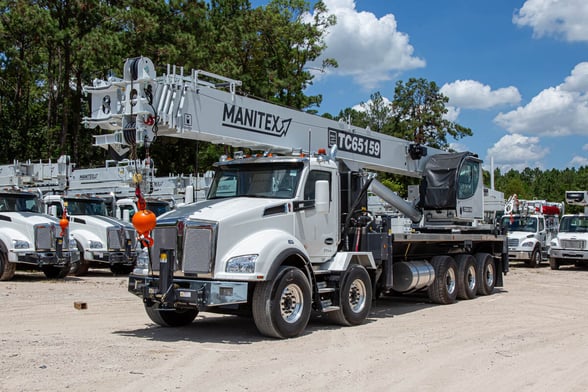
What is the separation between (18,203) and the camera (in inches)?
706

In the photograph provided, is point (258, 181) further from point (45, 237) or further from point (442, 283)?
point (45, 237)

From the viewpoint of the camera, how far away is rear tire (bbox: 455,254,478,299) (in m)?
14.2

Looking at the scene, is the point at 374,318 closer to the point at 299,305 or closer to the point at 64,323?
the point at 299,305

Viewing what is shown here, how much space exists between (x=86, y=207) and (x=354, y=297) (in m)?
12.5

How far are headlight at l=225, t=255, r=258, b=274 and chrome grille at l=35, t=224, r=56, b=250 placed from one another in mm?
10352

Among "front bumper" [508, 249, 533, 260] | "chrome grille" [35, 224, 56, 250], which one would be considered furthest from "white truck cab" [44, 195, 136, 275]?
"front bumper" [508, 249, 533, 260]

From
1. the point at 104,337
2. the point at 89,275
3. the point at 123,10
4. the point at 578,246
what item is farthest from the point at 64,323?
the point at 123,10

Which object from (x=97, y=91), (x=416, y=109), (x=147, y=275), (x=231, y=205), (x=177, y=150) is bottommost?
(x=147, y=275)

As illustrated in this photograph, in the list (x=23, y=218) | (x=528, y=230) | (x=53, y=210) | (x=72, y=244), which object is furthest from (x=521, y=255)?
(x=23, y=218)

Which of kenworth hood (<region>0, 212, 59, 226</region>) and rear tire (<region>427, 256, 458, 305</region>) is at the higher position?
kenworth hood (<region>0, 212, 59, 226</region>)

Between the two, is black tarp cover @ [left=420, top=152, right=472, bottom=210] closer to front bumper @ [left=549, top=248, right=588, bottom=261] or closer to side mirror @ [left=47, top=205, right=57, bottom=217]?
side mirror @ [left=47, top=205, right=57, bottom=217]

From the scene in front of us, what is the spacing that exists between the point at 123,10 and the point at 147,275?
25.9m

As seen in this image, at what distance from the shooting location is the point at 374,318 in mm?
11336

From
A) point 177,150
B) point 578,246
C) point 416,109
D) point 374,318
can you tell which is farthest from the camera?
point 416,109
